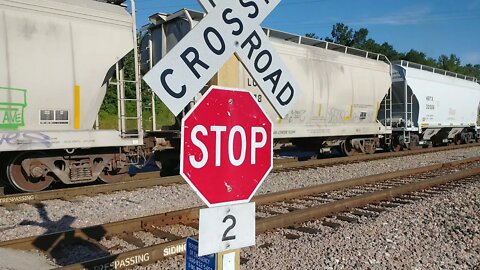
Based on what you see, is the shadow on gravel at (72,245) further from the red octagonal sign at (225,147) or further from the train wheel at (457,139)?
the train wheel at (457,139)

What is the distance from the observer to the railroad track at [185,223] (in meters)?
4.50

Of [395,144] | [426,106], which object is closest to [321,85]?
A: [395,144]

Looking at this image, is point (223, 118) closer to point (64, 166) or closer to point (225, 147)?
point (225, 147)

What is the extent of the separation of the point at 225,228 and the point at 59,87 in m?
6.87

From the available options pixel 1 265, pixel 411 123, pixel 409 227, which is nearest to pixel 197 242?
pixel 1 265

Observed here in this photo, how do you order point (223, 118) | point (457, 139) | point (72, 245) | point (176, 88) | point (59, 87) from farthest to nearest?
point (457, 139) → point (59, 87) → point (72, 245) → point (223, 118) → point (176, 88)

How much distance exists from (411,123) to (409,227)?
13.8 m

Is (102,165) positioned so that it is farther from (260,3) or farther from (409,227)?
(260,3)

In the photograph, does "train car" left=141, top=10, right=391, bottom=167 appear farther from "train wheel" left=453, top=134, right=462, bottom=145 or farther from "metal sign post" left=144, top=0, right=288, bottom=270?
"train wheel" left=453, top=134, right=462, bottom=145

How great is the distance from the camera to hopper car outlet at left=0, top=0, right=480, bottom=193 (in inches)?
84.3

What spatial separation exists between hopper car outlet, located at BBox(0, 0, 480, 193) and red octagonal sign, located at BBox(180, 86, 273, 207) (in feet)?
0.04

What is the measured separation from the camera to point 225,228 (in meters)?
2.15

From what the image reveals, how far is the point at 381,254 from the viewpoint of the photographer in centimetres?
468

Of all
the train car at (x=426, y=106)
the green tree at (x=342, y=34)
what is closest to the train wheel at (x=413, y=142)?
the train car at (x=426, y=106)
